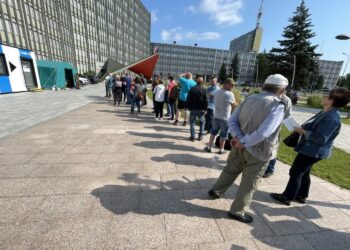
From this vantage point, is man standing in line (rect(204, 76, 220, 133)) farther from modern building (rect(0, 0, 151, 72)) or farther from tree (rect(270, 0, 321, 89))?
tree (rect(270, 0, 321, 89))

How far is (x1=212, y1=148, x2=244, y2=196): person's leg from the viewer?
248 cm

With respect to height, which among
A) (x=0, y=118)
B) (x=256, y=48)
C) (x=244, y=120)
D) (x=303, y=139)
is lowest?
(x=0, y=118)

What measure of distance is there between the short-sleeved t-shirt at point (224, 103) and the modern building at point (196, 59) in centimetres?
10845

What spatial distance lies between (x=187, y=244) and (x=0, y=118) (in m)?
8.97

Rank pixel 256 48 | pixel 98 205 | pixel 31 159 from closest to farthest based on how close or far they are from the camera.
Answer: pixel 98 205 → pixel 31 159 → pixel 256 48

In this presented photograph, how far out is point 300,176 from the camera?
2.83 m

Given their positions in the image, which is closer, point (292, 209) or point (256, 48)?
point (292, 209)

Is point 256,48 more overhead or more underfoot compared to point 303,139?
more overhead

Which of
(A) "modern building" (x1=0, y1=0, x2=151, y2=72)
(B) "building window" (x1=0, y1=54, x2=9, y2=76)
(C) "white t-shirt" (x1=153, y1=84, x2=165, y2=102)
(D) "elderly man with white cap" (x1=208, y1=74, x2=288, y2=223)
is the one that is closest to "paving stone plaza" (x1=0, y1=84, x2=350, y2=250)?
(D) "elderly man with white cap" (x1=208, y1=74, x2=288, y2=223)

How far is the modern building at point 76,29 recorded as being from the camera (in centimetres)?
2325

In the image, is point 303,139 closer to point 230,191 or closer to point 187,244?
point 230,191

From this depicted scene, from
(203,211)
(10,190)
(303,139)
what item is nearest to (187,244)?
(203,211)

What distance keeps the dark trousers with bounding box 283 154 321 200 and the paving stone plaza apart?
20 cm

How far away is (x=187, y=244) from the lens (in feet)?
6.96
